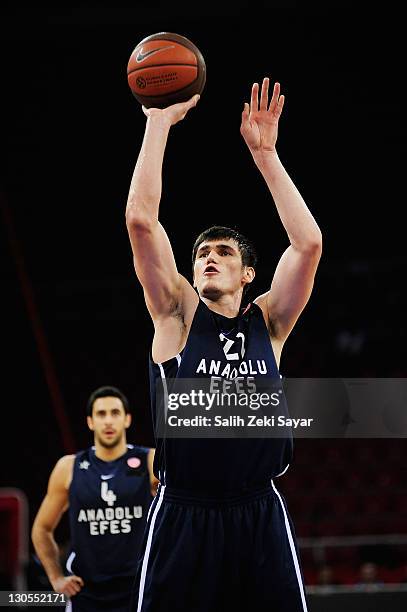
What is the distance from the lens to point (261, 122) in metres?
2.77

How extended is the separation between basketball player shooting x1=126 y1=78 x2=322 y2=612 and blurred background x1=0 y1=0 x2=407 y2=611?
19.6 ft

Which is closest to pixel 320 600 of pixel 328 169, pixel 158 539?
pixel 158 539

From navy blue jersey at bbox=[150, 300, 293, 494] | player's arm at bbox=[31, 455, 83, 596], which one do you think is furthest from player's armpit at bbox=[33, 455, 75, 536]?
navy blue jersey at bbox=[150, 300, 293, 494]

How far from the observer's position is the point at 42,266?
34.1ft

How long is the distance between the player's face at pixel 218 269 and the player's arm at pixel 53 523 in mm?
1890

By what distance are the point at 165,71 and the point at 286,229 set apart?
2.36 feet

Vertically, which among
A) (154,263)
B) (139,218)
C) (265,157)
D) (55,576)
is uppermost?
(265,157)

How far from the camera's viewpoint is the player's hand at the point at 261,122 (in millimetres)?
2734

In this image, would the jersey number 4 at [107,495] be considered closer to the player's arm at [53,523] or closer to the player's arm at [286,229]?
the player's arm at [53,523]

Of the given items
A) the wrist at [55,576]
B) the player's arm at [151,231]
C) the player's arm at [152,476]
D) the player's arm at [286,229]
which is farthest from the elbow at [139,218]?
the wrist at [55,576]

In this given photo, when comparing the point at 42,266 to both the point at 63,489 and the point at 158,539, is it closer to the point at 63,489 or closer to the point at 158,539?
the point at 63,489

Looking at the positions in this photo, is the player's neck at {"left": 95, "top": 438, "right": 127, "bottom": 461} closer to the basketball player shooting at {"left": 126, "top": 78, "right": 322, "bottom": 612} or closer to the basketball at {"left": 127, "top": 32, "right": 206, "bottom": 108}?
the basketball player shooting at {"left": 126, "top": 78, "right": 322, "bottom": 612}

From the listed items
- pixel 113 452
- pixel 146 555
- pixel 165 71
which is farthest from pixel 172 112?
pixel 113 452

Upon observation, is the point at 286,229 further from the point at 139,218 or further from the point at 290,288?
the point at 139,218
